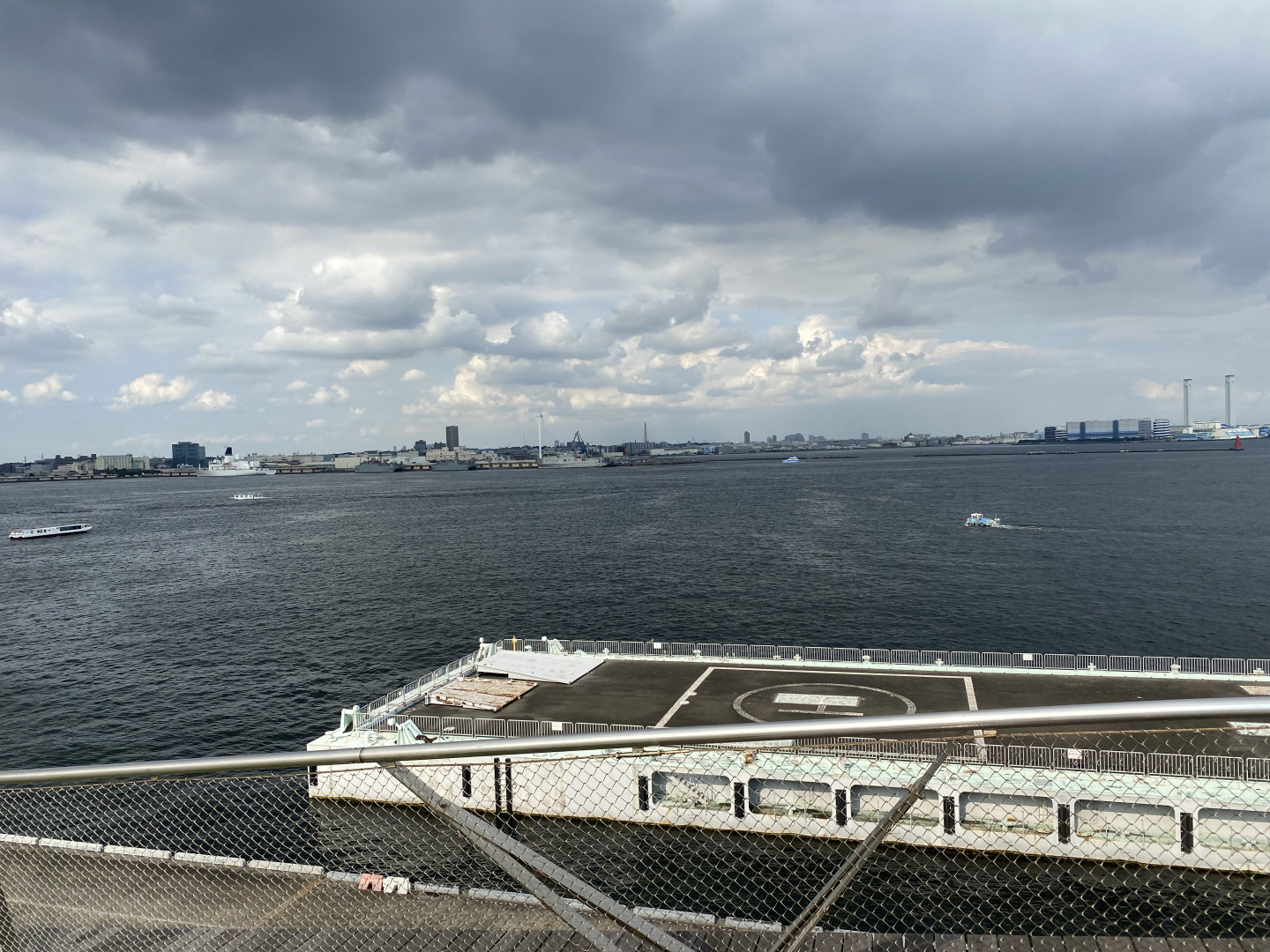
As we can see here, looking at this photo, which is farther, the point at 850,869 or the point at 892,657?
the point at 892,657

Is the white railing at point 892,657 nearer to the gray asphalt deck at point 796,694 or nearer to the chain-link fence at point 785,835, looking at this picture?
the gray asphalt deck at point 796,694

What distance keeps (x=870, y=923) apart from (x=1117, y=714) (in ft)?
74.3

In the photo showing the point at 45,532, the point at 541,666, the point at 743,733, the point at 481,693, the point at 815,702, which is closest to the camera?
the point at 743,733

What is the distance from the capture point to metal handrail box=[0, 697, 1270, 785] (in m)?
3.21

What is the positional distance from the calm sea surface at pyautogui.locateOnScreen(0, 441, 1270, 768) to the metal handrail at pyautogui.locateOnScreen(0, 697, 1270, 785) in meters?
29.1

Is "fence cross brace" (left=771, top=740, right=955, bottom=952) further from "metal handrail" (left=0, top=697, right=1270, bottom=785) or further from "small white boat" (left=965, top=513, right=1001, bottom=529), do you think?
"small white boat" (left=965, top=513, right=1001, bottom=529)

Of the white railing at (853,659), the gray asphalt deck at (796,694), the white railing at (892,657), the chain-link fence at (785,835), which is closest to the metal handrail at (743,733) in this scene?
the chain-link fence at (785,835)

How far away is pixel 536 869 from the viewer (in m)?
4.08

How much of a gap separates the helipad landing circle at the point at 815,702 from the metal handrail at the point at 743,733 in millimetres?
27504

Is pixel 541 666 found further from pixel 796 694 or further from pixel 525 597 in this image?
pixel 525 597

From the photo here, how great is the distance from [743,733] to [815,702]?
31419 mm

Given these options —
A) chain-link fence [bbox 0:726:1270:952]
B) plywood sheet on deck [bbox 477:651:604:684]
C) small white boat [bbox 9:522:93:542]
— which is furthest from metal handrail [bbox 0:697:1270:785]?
small white boat [bbox 9:522:93:542]

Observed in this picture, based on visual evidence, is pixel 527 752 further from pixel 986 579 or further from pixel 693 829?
pixel 986 579

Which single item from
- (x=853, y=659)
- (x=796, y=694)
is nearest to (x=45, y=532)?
(x=853, y=659)
